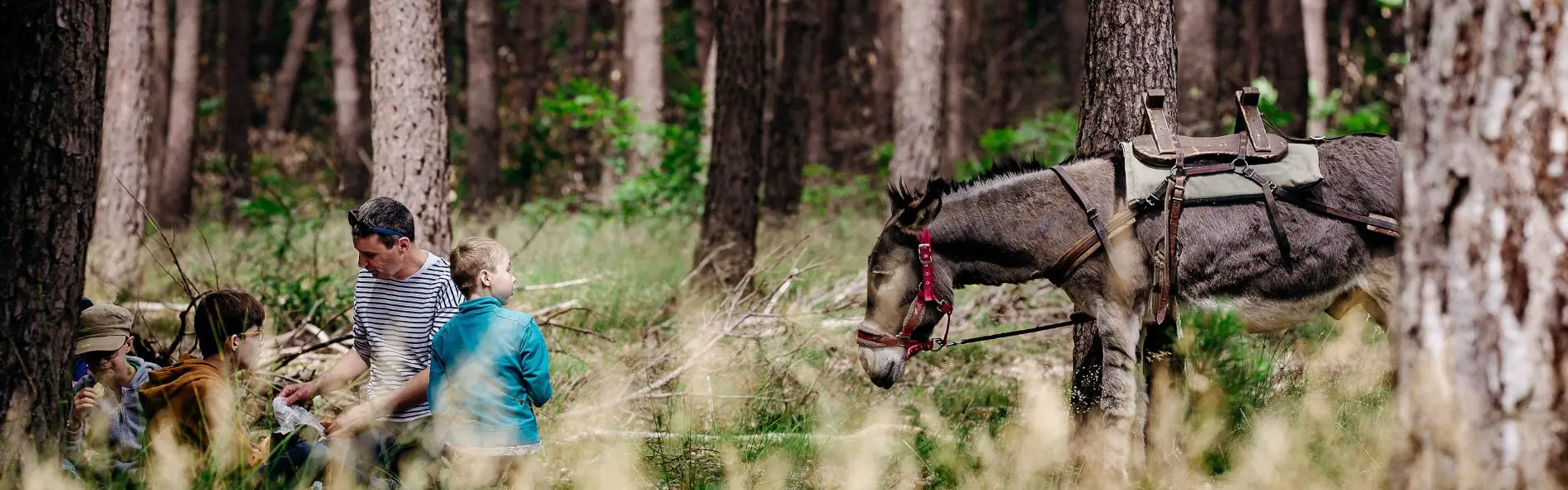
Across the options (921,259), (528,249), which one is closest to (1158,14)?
(921,259)

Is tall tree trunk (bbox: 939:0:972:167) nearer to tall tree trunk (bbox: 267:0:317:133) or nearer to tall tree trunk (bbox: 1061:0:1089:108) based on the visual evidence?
tall tree trunk (bbox: 1061:0:1089:108)

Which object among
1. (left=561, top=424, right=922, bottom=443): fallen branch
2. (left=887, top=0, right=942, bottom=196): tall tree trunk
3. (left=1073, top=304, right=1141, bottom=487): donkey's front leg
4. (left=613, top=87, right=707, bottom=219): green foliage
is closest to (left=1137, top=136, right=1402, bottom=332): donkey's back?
(left=1073, top=304, right=1141, bottom=487): donkey's front leg

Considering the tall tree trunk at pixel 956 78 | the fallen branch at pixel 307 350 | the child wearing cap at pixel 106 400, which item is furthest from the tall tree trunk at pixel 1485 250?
the tall tree trunk at pixel 956 78

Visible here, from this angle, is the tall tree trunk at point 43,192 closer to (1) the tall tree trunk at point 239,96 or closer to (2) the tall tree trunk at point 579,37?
(1) the tall tree trunk at point 239,96

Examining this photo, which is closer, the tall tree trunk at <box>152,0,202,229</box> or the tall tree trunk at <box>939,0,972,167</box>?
the tall tree trunk at <box>152,0,202,229</box>

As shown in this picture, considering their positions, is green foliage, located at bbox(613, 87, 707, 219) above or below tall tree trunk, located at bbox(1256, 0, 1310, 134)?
below

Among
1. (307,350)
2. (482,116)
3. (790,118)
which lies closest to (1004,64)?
(482,116)

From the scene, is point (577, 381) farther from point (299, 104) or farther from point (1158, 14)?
point (299, 104)

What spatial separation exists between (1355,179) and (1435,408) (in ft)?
7.82

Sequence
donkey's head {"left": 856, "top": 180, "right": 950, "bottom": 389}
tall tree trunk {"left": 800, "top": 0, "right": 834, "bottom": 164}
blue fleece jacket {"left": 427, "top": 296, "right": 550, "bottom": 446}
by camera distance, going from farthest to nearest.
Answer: tall tree trunk {"left": 800, "top": 0, "right": 834, "bottom": 164} → donkey's head {"left": 856, "top": 180, "right": 950, "bottom": 389} → blue fleece jacket {"left": 427, "top": 296, "right": 550, "bottom": 446}

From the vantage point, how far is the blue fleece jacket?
15.3ft

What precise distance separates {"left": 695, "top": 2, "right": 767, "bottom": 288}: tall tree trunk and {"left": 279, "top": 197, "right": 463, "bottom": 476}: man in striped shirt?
5.77 metres

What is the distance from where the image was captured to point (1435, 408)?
124 inches

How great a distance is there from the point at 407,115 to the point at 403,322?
132 inches
